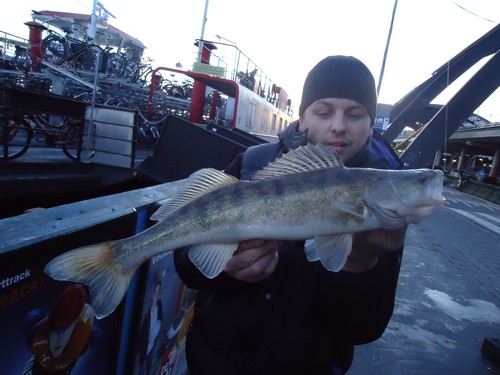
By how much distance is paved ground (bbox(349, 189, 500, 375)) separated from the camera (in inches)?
151

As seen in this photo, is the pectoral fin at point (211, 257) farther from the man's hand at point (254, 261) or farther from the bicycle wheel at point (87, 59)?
the bicycle wheel at point (87, 59)

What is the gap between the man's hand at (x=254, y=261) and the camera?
5.57ft

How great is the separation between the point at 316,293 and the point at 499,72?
717cm

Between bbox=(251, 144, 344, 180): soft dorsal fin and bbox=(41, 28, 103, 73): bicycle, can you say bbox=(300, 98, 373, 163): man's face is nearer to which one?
bbox=(251, 144, 344, 180): soft dorsal fin

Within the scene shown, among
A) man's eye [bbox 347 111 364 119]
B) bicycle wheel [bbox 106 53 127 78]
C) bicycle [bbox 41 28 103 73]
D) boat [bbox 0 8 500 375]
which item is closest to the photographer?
boat [bbox 0 8 500 375]

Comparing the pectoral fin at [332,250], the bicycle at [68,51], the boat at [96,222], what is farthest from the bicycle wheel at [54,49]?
the pectoral fin at [332,250]

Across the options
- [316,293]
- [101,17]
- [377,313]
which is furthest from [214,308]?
[101,17]

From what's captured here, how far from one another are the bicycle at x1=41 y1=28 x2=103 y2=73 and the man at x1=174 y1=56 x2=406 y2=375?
48.9 feet

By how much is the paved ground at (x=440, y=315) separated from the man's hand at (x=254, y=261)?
2.60 metres

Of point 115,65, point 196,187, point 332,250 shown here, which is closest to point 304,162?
point 332,250

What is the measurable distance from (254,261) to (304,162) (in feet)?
2.03

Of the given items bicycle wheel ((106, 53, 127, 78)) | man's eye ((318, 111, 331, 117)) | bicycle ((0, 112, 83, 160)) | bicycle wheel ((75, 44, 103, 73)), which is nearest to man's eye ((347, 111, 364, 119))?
man's eye ((318, 111, 331, 117))

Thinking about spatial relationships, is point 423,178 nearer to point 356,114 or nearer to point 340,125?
point 340,125

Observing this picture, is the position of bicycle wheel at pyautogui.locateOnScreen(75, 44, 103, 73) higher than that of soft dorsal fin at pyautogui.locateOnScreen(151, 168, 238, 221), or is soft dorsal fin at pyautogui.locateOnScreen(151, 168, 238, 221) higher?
bicycle wheel at pyautogui.locateOnScreen(75, 44, 103, 73)
